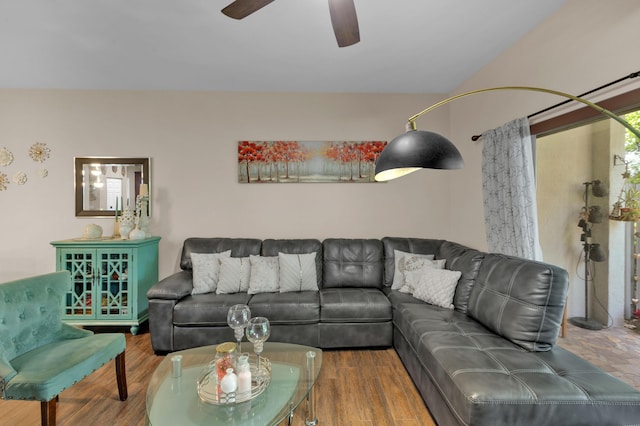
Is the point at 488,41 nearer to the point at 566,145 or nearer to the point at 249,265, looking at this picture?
the point at 566,145

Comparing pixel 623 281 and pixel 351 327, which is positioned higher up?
pixel 623 281

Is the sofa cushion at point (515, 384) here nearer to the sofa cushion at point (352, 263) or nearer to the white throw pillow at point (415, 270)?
the white throw pillow at point (415, 270)

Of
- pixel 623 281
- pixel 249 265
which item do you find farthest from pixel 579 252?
pixel 249 265

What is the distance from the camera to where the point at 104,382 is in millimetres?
2141

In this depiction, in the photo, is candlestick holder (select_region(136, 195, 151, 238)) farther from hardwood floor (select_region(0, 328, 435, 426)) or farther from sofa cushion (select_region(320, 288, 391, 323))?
sofa cushion (select_region(320, 288, 391, 323))

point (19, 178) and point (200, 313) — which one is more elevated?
point (19, 178)

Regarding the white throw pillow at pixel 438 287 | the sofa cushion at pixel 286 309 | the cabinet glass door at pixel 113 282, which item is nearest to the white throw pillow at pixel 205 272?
the sofa cushion at pixel 286 309

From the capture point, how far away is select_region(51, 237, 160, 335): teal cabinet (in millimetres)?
2801

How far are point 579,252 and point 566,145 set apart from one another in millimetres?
835

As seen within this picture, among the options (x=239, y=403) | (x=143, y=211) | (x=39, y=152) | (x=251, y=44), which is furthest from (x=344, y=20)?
(x=39, y=152)

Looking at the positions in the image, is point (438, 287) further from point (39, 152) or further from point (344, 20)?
point (39, 152)

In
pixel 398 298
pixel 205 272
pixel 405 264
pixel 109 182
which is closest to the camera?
pixel 398 298

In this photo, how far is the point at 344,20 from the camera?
5.14 feet

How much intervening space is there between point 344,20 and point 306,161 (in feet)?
6.34
